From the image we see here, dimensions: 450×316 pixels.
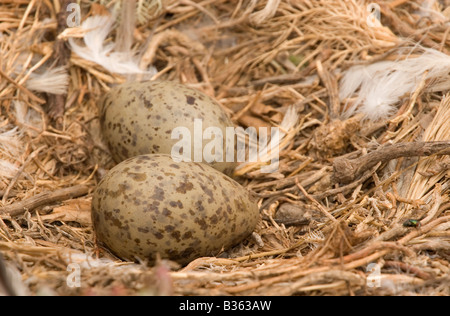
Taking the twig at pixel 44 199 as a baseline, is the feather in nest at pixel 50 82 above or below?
above

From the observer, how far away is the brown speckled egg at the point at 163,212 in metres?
2.02

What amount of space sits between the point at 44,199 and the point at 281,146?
1.18m

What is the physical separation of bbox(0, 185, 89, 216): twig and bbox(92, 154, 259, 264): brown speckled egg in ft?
1.22

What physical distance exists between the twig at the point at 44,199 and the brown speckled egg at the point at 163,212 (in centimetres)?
37

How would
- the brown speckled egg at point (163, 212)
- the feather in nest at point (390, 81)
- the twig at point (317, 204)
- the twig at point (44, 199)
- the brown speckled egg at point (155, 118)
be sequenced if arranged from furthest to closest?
the feather in nest at point (390, 81), the brown speckled egg at point (155, 118), the twig at point (44, 199), the twig at point (317, 204), the brown speckled egg at point (163, 212)

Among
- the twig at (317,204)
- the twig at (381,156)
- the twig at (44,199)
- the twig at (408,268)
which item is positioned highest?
the twig at (381,156)

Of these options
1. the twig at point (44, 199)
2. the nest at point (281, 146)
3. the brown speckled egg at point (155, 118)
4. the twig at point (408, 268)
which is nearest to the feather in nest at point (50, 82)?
the nest at point (281, 146)

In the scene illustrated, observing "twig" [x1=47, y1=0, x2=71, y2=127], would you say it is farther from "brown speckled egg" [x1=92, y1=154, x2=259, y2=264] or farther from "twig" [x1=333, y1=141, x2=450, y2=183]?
"twig" [x1=333, y1=141, x2=450, y2=183]

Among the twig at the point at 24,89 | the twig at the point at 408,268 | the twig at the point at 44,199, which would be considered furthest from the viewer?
the twig at the point at 24,89

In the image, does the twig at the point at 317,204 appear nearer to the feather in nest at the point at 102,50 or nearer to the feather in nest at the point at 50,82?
the feather in nest at the point at 102,50

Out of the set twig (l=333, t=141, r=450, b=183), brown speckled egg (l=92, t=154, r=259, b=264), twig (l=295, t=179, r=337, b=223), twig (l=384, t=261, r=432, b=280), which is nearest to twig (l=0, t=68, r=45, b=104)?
brown speckled egg (l=92, t=154, r=259, b=264)

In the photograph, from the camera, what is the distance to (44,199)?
2.40 meters
